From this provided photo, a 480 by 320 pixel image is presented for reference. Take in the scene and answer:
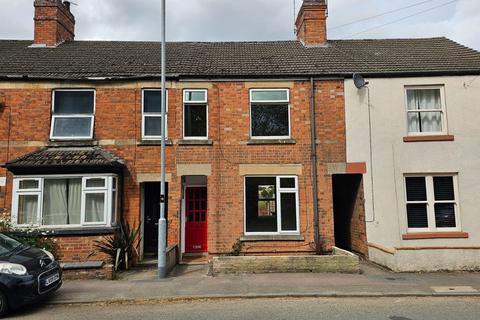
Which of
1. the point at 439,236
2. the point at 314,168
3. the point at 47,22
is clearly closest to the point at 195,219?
the point at 314,168

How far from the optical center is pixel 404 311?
6.84 meters

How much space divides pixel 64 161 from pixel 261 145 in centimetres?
564

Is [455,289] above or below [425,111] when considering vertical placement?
below

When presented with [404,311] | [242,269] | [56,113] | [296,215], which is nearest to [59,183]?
[56,113]

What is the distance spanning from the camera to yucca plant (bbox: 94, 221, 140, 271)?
1037 centimetres

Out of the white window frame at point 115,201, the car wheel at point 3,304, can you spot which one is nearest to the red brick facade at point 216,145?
the white window frame at point 115,201

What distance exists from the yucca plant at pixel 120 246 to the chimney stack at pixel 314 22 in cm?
950

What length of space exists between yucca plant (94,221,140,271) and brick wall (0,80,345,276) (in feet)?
2.69

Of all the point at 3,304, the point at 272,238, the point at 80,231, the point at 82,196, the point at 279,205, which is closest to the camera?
A: the point at 3,304

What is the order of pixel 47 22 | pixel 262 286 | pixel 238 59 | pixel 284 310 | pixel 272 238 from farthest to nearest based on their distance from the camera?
pixel 47 22
pixel 238 59
pixel 272 238
pixel 262 286
pixel 284 310

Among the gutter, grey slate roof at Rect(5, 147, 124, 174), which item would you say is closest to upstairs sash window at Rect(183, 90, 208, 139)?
the gutter

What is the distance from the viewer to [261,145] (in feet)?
39.5

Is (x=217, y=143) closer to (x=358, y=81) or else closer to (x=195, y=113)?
(x=195, y=113)

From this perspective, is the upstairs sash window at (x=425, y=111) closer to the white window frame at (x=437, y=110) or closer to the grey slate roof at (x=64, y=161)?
the white window frame at (x=437, y=110)
